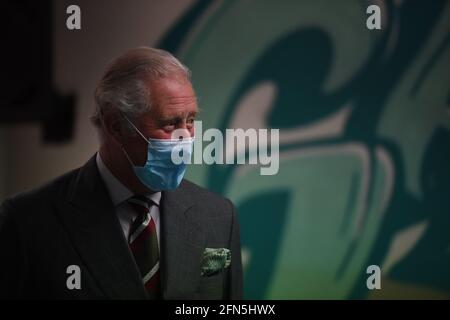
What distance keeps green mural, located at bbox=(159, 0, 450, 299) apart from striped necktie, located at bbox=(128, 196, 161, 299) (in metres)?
0.78

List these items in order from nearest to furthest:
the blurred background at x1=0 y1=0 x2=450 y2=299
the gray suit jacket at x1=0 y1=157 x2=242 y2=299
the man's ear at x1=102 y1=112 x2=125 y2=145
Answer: the gray suit jacket at x1=0 y1=157 x2=242 y2=299
the man's ear at x1=102 y1=112 x2=125 y2=145
the blurred background at x1=0 y1=0 x2=450 y2=299

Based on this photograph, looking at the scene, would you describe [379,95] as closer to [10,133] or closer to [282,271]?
[282,271]

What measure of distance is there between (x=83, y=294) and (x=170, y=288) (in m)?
0.24

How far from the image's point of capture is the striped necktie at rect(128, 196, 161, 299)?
1.72m

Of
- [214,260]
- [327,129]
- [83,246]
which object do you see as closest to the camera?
[83,246]

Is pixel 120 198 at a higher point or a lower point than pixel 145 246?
higher

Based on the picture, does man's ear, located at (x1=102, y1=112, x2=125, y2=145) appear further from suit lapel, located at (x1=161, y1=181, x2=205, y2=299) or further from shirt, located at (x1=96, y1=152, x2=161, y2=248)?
suit lapel, located at (x1=161, y1=181, x2=205, y2=299)

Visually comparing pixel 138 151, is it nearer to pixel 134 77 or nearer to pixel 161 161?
pixel 161 161

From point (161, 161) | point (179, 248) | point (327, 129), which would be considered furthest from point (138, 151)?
point (327, 129)

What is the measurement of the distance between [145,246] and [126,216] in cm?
10

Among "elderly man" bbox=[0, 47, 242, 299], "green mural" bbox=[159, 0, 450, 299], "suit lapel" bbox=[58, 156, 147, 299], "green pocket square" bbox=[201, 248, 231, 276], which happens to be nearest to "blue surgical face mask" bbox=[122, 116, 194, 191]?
"elderly man" bbox=[0, 47, 242, 299]

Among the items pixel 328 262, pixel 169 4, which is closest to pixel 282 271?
pixel 328 262

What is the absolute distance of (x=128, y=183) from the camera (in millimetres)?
1754

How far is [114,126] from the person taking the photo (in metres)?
1.76
